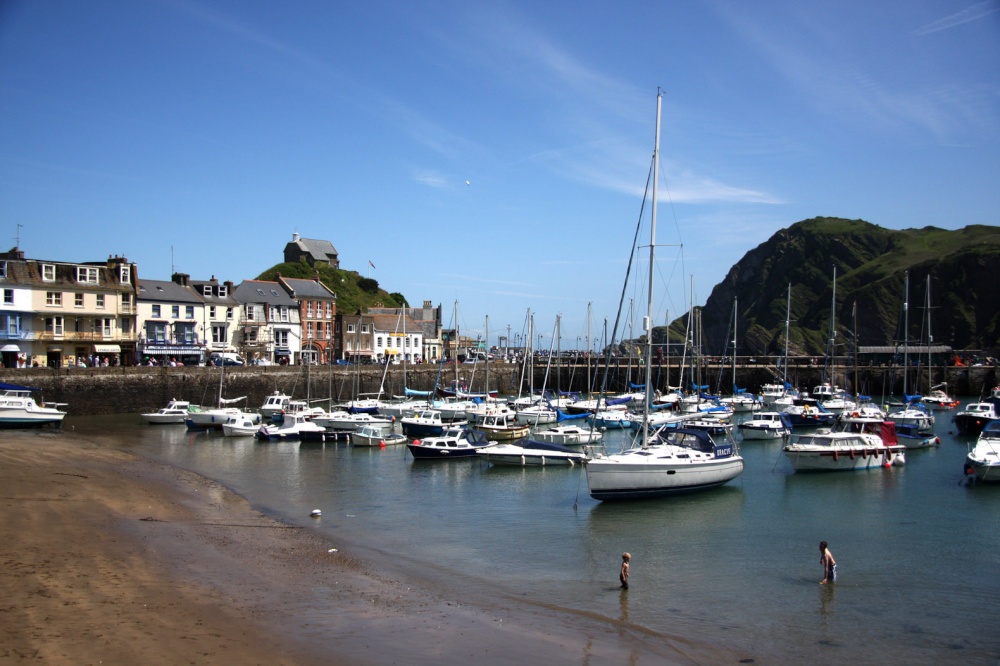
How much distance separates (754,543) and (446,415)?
38.9 m

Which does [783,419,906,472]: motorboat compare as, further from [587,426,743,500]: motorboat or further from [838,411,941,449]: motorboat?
[587,426,743,500]: motorboat

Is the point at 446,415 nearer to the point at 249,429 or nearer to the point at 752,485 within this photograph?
the point at 249,429

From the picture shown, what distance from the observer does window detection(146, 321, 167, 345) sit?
2938 inches

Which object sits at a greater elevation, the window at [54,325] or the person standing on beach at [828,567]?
the window at [54,325]

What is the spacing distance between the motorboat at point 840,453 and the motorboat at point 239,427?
114 feet

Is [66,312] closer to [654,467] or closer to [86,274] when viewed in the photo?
[86,274]

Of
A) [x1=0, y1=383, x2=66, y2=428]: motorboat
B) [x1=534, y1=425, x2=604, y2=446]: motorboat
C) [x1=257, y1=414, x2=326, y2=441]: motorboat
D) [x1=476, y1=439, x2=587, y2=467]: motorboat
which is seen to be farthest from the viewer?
[x1=257, y1=414, x2=326, y2=441]: motorboat

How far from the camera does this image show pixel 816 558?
23.3m

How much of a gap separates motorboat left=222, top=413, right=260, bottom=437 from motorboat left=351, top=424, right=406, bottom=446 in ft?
25.9

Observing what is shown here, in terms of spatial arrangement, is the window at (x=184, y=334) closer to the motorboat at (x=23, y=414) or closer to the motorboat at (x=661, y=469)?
the motorboat at (x=23, y=414)

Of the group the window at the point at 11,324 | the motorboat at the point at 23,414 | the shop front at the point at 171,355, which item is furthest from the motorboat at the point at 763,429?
the window at the point at 11,324

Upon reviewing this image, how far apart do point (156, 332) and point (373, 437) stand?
37.1 metres

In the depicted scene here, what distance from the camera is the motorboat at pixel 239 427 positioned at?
53.0m

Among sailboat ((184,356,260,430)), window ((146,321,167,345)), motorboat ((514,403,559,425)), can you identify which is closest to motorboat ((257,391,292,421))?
sailboat ((184,356,260,430))
